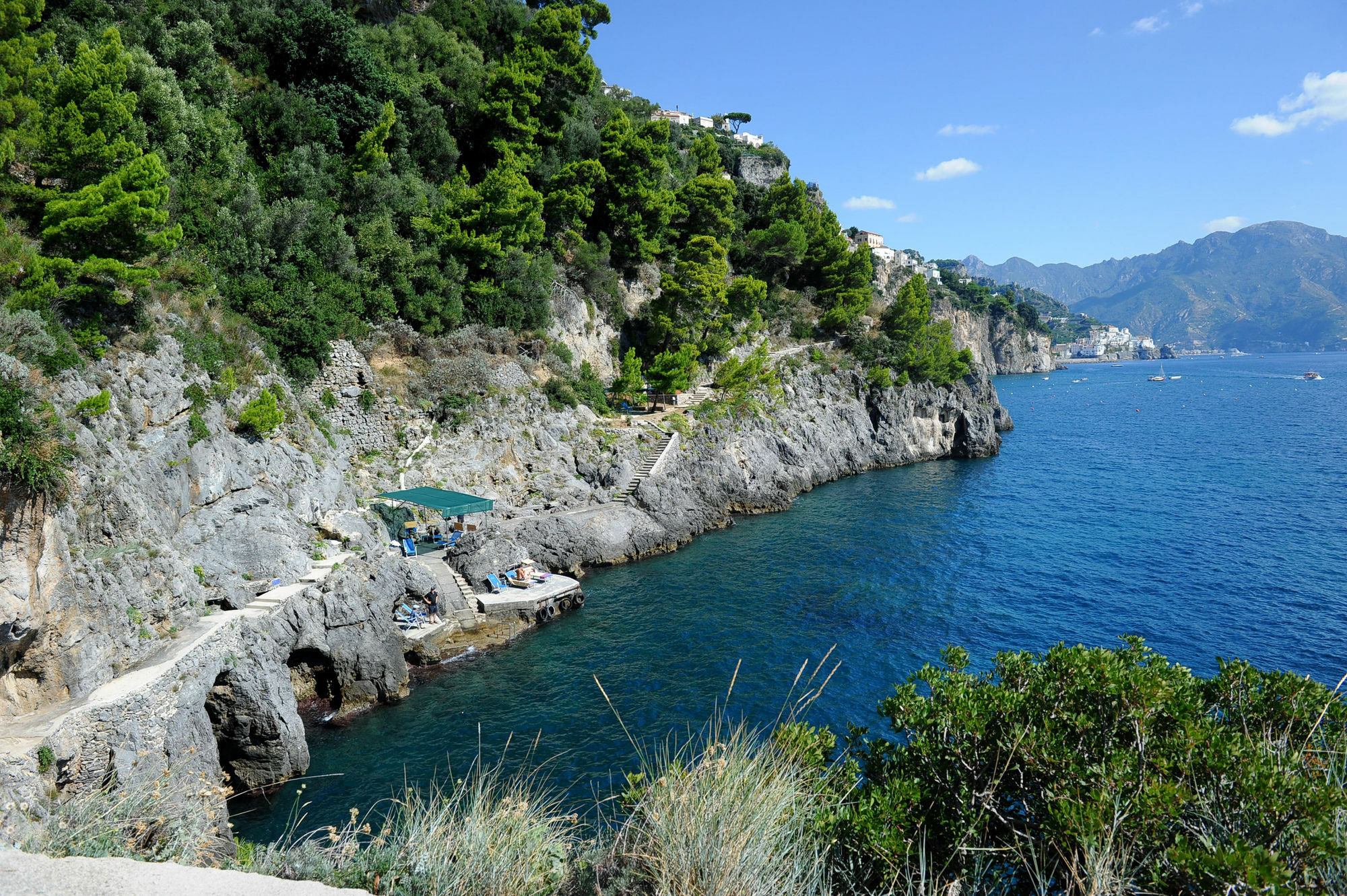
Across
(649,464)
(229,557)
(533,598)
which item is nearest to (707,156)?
(649,464)

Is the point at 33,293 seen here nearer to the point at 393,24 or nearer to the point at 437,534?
the point at 437,534

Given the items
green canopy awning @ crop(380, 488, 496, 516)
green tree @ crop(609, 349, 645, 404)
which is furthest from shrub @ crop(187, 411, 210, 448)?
green tree @ crop(609, 349, 645, 404)

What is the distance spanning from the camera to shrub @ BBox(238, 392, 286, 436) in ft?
70.2

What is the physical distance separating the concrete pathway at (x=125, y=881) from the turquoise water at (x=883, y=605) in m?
7.14

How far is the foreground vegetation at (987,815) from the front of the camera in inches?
205

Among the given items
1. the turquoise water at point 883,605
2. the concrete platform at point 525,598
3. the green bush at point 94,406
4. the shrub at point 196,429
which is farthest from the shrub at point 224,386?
the turquoise water at point 883,605

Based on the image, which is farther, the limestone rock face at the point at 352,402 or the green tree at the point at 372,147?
the green tree at the point at 372,147

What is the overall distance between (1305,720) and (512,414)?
30.6m

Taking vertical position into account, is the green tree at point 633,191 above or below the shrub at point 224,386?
above

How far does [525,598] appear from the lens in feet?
80.0

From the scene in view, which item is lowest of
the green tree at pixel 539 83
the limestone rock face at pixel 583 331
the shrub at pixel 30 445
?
the shrub at pixel 30 445

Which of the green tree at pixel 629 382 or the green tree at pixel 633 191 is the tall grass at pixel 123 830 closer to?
the green tree at pixel 629 382

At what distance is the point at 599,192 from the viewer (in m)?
47.2

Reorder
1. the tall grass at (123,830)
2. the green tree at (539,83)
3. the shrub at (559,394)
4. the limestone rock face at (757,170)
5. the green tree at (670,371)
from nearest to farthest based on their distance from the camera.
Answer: the tall grass at (123,830), the shrub at (559,394), the green tree at (539,83), the green tree at (670,371), the limestone rock face at (757,170)
